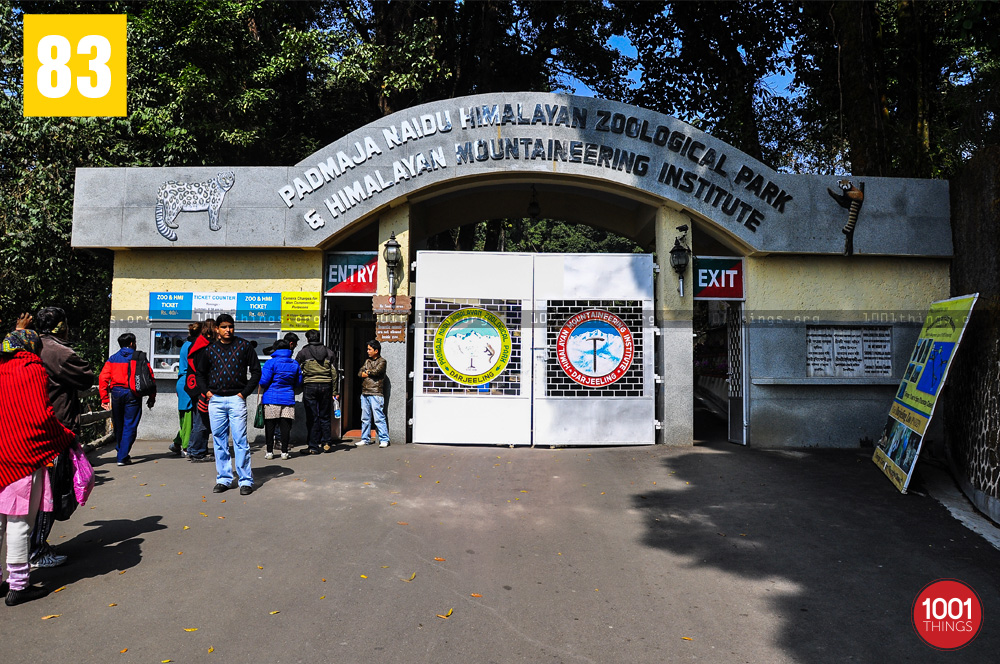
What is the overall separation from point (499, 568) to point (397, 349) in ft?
17.0

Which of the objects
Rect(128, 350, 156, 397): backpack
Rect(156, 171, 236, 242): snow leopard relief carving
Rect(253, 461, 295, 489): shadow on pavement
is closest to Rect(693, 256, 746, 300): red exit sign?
Rect(253, 461, 295, 489): shadow on pavement

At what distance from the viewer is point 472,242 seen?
60.2ft

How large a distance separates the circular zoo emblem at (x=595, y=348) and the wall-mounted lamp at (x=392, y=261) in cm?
256

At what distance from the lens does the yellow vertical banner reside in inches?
401

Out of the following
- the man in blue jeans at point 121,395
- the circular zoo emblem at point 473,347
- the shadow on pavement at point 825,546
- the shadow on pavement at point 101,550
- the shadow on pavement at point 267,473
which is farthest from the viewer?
the circular zoo emblem at point 473,347

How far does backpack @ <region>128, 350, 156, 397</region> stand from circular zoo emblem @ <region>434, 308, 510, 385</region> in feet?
12.5

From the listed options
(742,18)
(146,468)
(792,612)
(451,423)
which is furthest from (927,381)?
(742,18)

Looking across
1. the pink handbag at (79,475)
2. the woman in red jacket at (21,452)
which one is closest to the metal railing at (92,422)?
the pink handbag at (79,475)

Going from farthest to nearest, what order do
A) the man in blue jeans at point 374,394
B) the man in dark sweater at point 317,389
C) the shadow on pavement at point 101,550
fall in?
the man in blue jeans at point 374,394, the man in dark sweater at point 317,389, the shadow on pavement at point 101,550

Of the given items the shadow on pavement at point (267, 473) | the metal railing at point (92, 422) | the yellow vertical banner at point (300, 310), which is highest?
the yellow vertical banner at point (300, 310)

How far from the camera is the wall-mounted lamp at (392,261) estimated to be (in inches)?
390

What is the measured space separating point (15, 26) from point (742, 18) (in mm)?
16363

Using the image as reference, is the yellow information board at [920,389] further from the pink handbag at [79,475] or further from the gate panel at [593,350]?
the pink handbag at [79,475]

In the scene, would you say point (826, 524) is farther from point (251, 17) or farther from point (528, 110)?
point (251, 17)
